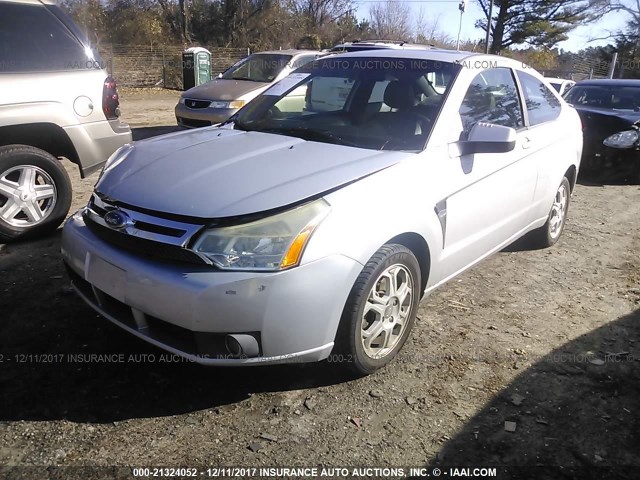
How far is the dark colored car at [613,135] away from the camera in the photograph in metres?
7.38

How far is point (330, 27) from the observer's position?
37.4 metres

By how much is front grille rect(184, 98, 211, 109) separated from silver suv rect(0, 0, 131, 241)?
4.59 meters

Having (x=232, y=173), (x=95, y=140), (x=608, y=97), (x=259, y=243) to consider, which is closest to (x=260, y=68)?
(x=608, y=97)

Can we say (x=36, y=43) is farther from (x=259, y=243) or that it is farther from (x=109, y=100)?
(x=259, y=243)

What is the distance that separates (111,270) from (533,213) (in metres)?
3.20

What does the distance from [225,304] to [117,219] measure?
0.74m

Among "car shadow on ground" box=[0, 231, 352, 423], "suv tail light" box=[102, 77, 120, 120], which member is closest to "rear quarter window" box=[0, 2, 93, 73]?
"suv tail light" box=[102, 77, 120, 120]

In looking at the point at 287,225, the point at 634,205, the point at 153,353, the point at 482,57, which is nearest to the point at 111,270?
the point at 153,353

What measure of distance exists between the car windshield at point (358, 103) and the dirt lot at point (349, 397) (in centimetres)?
127

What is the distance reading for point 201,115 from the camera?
30.0ft

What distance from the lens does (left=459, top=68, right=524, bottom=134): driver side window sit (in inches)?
137

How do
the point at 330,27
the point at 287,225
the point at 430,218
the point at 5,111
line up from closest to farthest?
the point at 287,225 < the point at 430,218 < the point at 5,111 < the point at 330,27

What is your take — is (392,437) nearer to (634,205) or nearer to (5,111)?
(5,111)

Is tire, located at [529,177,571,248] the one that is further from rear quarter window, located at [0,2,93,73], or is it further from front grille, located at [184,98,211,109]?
front grille, located at [184,98,211,109]
